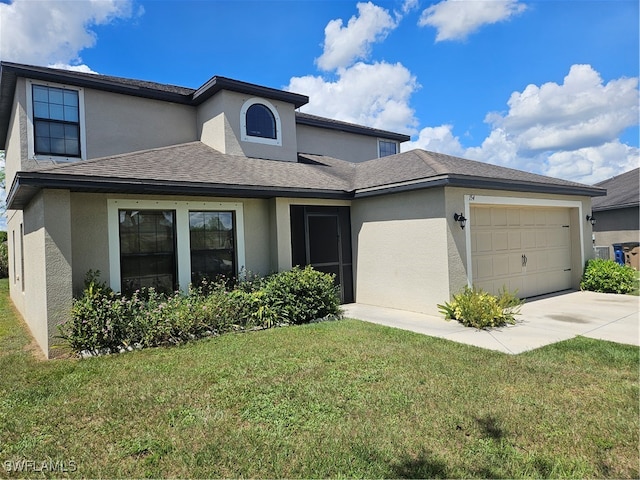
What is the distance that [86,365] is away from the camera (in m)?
5.92

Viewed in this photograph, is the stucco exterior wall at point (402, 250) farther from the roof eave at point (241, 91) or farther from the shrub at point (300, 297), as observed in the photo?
the roof eave at point (241, 91)

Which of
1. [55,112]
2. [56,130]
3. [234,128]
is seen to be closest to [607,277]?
[234,128]

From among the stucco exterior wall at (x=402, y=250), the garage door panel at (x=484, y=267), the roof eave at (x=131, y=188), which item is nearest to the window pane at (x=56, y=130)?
the roof eave at (x=131, y=188)

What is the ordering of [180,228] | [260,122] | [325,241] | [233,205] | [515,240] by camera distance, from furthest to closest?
[260,122] → [325,241] → [515,240] → [233,205] → [180,228]

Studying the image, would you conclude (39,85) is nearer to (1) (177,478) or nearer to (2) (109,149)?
(2) (109,149)

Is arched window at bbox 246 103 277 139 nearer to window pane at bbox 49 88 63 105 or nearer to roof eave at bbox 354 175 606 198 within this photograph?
roof eave at bbox 354 175 606 198

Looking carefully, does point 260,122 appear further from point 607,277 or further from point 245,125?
point 607,277

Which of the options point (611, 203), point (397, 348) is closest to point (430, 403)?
point (397, 348)

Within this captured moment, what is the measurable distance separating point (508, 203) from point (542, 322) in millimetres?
3591

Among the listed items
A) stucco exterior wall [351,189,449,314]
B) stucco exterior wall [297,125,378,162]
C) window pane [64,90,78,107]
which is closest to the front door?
stucco exterior wall [351,189,449,314]

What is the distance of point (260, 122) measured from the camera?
12711 millimetres

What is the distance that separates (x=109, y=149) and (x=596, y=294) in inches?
596

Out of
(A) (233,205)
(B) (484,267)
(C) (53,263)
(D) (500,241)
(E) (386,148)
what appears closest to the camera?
(C) (53,263)

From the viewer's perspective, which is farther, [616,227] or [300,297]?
[616,227]
